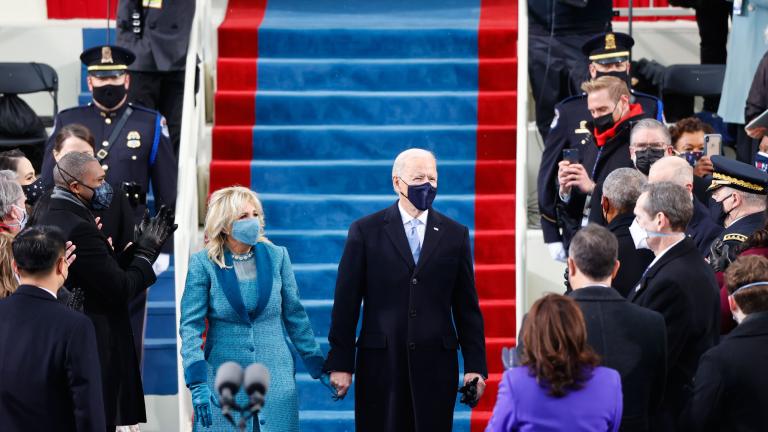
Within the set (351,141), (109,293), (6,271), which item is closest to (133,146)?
(351,141)

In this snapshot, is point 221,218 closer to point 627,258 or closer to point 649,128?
point 627,258

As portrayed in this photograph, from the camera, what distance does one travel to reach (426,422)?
20.5 feet

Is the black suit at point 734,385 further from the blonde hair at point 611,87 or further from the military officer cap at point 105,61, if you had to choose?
the military officer cap at point 105,61

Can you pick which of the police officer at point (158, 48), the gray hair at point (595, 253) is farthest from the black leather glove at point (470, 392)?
the police officer at point (158, 48)

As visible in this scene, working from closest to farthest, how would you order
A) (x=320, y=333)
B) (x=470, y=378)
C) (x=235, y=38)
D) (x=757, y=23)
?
(x=470, y=378)
(x=320, y=333)
(x=757, y=23)
(x=235, y=38)

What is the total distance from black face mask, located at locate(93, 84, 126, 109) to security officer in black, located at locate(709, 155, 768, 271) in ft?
12.7

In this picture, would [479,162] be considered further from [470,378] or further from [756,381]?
[756,381]

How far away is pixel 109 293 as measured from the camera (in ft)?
20.9

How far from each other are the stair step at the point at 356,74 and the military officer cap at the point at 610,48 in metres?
1.21

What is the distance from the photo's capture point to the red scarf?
753 cm

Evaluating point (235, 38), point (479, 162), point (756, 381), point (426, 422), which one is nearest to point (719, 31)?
point (479, 162)

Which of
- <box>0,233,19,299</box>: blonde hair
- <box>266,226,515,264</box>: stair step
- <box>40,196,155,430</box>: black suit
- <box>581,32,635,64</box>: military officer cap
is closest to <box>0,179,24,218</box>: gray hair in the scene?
<box>40,196,155,430</box>: black suit

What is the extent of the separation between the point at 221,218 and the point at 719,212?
2.59m

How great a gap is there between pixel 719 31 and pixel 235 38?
360 cm
